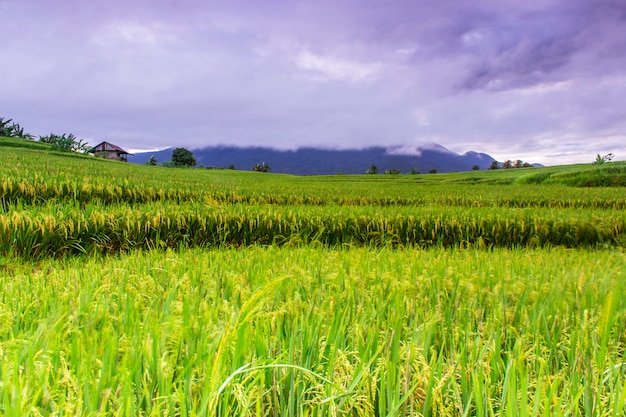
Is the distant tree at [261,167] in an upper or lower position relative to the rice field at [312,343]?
upper

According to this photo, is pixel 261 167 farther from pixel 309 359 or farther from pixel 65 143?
pixel 309 359

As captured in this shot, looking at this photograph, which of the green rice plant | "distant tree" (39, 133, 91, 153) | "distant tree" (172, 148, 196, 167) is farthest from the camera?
"distant tree" (172, 148, 196, 167)

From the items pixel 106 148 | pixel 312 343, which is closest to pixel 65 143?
pixel 106 148

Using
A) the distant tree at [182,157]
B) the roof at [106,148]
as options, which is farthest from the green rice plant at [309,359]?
the distant tree at [182,157]

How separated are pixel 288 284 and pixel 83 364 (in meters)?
1.27

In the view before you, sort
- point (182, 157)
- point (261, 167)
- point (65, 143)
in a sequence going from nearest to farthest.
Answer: point (65, 143) < point (182, 157) < point (261, 167)

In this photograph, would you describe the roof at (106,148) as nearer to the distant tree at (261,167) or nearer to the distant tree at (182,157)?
the distant tree at (182,157)

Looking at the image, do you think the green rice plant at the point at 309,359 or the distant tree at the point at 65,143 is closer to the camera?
the green rice plant at the point at 309,359

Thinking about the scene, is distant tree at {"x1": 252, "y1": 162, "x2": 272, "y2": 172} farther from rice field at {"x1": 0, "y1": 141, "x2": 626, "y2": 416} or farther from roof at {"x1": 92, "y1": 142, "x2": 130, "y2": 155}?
rice field at {"x1": 0, "y1": 141, "x2": 626, "y2": 416}

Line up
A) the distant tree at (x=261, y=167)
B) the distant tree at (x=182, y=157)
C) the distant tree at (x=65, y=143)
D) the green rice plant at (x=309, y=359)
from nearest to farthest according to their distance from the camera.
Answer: the green rice plant at (x=309, y=359)
the distant tree at (x=65, y=143)
the distant tree at (x=182, y=157)
the distant tree at (x=261, y=167)

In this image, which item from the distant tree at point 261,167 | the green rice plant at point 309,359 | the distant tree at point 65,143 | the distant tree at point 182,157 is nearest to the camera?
the green rice plant at point 309,359

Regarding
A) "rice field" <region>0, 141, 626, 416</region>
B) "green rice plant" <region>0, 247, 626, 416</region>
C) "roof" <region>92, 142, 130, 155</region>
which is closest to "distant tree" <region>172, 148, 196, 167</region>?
"roof" <region>92, 142, 130, 155</region>

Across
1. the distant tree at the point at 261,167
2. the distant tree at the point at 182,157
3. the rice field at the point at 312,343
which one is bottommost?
the rice field at the point at 312,343

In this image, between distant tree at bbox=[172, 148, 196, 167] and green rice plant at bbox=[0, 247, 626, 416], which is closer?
green rice plant at bbox=[0, 247, 626, 416]
